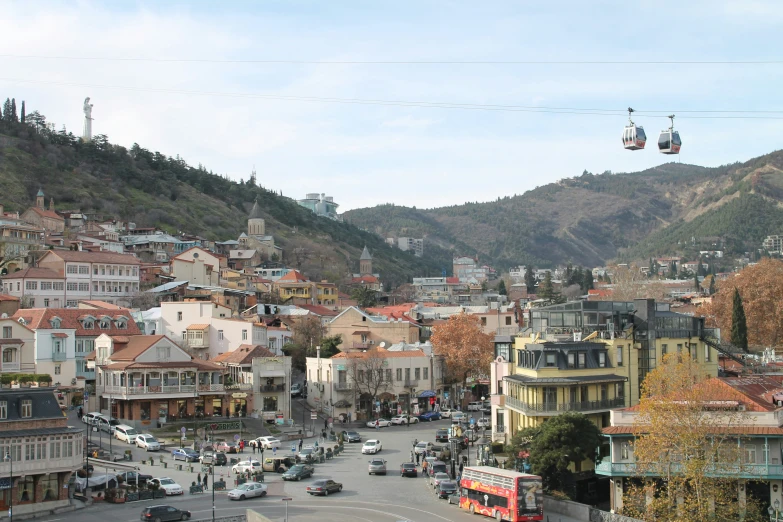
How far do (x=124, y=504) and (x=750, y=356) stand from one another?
159 feet

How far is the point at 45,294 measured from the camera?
81.4 m

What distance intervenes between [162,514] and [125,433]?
1638 cm

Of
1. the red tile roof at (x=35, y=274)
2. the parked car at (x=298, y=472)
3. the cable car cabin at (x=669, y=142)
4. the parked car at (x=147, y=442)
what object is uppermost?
the cable car cabin at (x=669, y=142)

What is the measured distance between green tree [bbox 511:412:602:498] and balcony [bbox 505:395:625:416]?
155 inches

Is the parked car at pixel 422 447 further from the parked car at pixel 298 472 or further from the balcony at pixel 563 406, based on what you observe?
the parked car at pixel 298 472

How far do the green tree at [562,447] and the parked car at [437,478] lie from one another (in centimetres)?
373

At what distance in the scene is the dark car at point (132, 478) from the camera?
123 ft

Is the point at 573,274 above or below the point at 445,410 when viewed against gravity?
above

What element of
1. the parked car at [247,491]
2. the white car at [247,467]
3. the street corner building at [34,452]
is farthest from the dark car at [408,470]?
the street corner building at [34,452]

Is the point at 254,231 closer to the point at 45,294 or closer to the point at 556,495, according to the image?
the point at 45,294

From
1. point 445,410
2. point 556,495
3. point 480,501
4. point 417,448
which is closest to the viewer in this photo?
point 480,501

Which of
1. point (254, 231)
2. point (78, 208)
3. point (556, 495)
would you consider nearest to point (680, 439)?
point (556, 495)

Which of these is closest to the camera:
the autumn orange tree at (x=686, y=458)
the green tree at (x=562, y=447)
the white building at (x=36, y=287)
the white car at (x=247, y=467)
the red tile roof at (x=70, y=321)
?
the autumn orange tree at (x=686, y=458)

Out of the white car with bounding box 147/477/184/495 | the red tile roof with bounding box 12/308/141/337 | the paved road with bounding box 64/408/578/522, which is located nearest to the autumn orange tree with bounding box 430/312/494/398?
the red tile roof with bounding box 12/308/141/337
